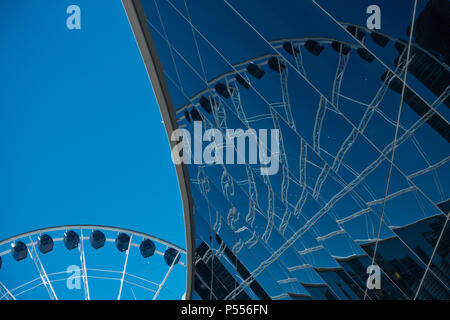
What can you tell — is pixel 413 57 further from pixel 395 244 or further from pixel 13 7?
pixel 13 7

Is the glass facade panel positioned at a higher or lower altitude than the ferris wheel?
higher

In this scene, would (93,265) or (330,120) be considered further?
(93,265)

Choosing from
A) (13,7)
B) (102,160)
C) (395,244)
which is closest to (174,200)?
(102,160)

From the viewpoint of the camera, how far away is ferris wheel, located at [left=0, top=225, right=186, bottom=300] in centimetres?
2411

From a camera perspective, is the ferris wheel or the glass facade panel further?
the ferris wheel

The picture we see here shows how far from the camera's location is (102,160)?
99.1ft

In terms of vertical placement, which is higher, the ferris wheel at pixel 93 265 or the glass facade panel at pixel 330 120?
the glass facade panel at pixel 330 120

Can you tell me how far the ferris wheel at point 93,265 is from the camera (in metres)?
24.1

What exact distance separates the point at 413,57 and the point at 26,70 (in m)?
25.6

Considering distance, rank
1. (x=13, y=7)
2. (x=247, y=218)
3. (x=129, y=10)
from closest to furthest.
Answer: (x=129, y=10)
(x=247, y=218)
(x=13, y=7)

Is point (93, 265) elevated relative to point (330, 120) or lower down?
lower down

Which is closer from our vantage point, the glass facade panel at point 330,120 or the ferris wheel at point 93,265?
the glass facade panel at point 330,120

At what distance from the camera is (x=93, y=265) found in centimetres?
3066

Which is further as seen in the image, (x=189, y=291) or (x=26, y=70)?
(x=26, y=70)
